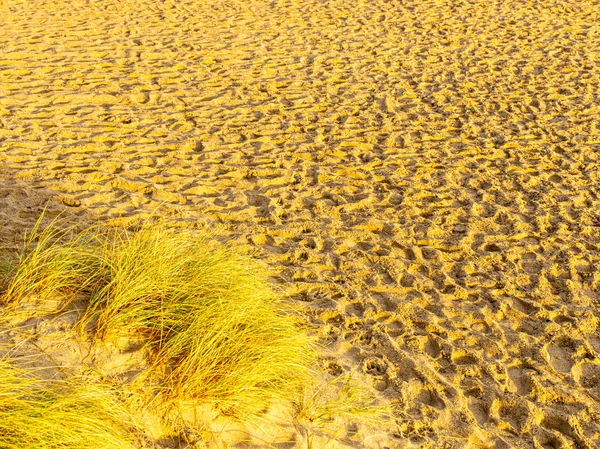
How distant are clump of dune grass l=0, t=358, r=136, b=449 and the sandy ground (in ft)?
4.68

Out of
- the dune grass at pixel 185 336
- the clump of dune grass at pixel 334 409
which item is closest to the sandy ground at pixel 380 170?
the clump of dune grass at pixel 334 409

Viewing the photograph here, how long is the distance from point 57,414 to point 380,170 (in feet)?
13.4

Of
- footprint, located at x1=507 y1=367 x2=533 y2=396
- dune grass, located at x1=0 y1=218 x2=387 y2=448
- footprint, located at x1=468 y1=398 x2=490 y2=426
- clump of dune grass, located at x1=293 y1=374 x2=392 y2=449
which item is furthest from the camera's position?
footprint, located at x1=507 y1=367 x2=533 y2=396

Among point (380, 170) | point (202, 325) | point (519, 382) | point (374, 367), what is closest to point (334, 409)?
point (374, 367)

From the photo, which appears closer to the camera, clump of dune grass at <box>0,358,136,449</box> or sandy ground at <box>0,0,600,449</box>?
clump of dune grass at <box>0,358,136,449</box>

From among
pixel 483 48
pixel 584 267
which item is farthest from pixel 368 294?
pixel 483 48

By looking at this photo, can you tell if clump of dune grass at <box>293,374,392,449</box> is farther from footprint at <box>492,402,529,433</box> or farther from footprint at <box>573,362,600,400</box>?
footprint at <box>573,362,600,400</box>

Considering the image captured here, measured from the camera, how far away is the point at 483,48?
939cm

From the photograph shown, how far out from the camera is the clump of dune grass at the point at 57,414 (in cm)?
253

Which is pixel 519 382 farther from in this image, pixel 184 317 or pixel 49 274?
pixel 49 274

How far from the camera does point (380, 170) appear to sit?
6.11 m

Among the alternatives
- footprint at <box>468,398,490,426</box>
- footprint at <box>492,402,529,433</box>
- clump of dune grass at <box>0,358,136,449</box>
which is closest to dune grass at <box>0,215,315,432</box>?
clump of dune grass at <box>0,358,136,449</box>

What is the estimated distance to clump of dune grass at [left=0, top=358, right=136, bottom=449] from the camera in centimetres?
253

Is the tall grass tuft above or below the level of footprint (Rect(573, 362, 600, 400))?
above
